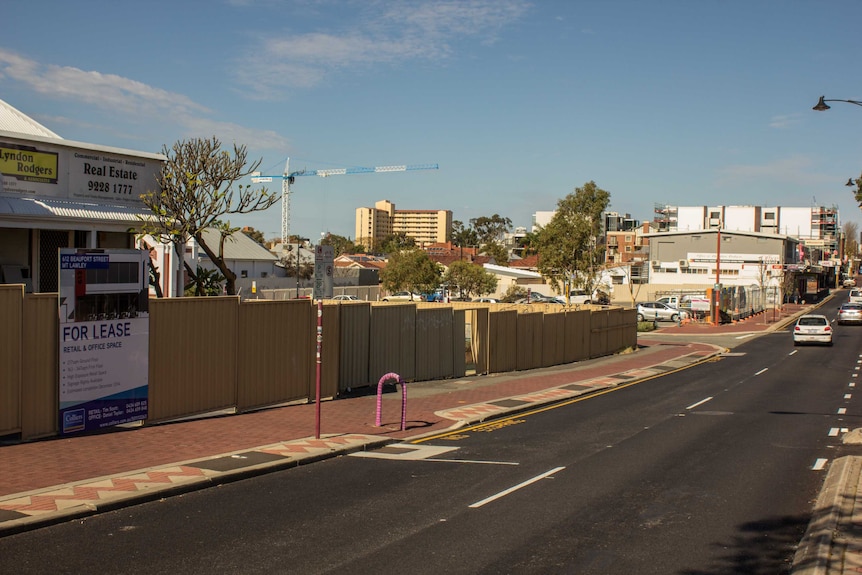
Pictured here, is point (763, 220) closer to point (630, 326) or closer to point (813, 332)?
point (813, 332)

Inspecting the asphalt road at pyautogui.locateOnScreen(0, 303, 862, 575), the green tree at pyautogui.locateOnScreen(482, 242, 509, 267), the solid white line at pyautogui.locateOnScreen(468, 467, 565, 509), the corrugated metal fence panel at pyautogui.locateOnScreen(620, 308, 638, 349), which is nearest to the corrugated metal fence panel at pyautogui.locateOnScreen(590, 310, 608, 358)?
the corrugated metal fence panel at pyautogui.locateOnScreen(620, 308, 638, 349)

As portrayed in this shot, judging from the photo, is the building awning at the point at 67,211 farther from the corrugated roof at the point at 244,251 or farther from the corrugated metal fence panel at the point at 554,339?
the corrugated roof at the point at 244,251

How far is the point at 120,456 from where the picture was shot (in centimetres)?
1171

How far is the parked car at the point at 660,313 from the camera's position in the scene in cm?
5853

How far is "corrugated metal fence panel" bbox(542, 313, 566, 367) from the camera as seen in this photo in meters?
29.9

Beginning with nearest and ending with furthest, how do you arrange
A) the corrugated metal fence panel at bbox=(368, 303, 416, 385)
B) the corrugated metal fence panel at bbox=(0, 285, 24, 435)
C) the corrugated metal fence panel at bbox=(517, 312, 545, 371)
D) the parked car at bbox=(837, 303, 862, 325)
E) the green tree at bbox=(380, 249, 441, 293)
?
the corrugated metal fence panel at bbox=(0, 285, 24, 435) → the corrugated metal fence panel at bbox=(368, 303, 416, 385) → the corrugated metal fence panel at bbox=(517, 312, 545, 371) → the parked car at bbox=(837, 303, 862, 325) → the green tree at bbox=(380, 249, 441, 293)

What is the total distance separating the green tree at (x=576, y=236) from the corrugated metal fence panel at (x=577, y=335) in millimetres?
15813

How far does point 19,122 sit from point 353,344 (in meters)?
11.2

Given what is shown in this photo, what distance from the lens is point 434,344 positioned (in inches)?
910

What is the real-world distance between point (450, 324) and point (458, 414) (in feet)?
20.2

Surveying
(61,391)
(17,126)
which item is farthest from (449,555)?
(17,126)

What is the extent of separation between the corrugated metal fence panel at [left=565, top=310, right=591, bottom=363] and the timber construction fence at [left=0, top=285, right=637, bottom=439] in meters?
5.05

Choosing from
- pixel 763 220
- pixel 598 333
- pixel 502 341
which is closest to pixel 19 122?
pixel 502 341

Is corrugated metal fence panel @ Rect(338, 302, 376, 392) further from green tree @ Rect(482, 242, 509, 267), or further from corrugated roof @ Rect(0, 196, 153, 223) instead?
green tree @ Rect(482, 242, 509, 267)
